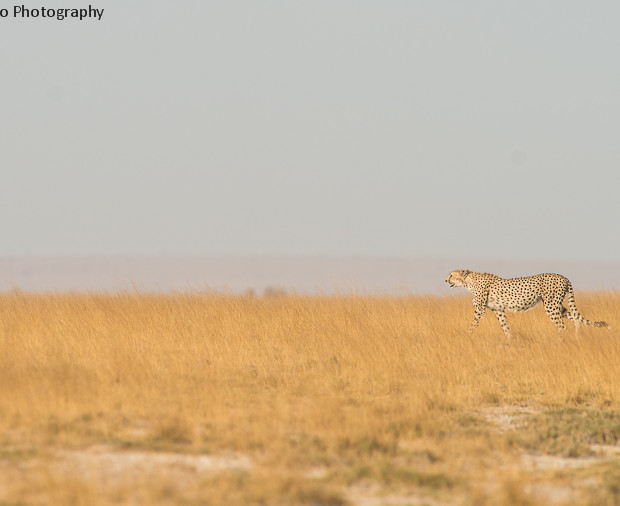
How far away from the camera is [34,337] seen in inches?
461

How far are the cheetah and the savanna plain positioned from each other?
0.34 meters

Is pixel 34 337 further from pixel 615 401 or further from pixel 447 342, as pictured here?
pixel 615 401

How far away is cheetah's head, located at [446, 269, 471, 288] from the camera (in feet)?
50.8

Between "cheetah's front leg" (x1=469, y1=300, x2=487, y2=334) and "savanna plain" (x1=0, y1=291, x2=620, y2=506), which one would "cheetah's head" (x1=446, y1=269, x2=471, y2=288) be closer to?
"cheetah's front leg" (x1=469, y1=300, x2=487, y2=334)

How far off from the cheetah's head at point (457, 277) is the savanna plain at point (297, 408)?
3.13 ft

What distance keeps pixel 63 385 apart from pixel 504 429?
428cm

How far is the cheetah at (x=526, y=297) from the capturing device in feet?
47.6

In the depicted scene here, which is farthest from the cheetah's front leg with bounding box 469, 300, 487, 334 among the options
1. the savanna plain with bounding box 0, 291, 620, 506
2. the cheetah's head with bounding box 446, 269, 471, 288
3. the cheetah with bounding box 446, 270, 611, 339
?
the cheetah's head with bounding box 446, 269, 471, 288

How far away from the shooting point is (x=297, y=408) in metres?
8.42

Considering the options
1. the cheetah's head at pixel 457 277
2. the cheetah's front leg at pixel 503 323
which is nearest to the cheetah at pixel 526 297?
the cheetah's front leg at pixel 503 323

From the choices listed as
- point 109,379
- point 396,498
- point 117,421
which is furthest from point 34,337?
point 396,498

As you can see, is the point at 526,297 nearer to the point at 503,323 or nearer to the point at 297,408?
the point at 503,323

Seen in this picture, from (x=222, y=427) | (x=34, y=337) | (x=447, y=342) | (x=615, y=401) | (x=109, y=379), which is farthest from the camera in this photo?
(x=447, y=342)

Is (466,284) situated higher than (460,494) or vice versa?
(466,284)
